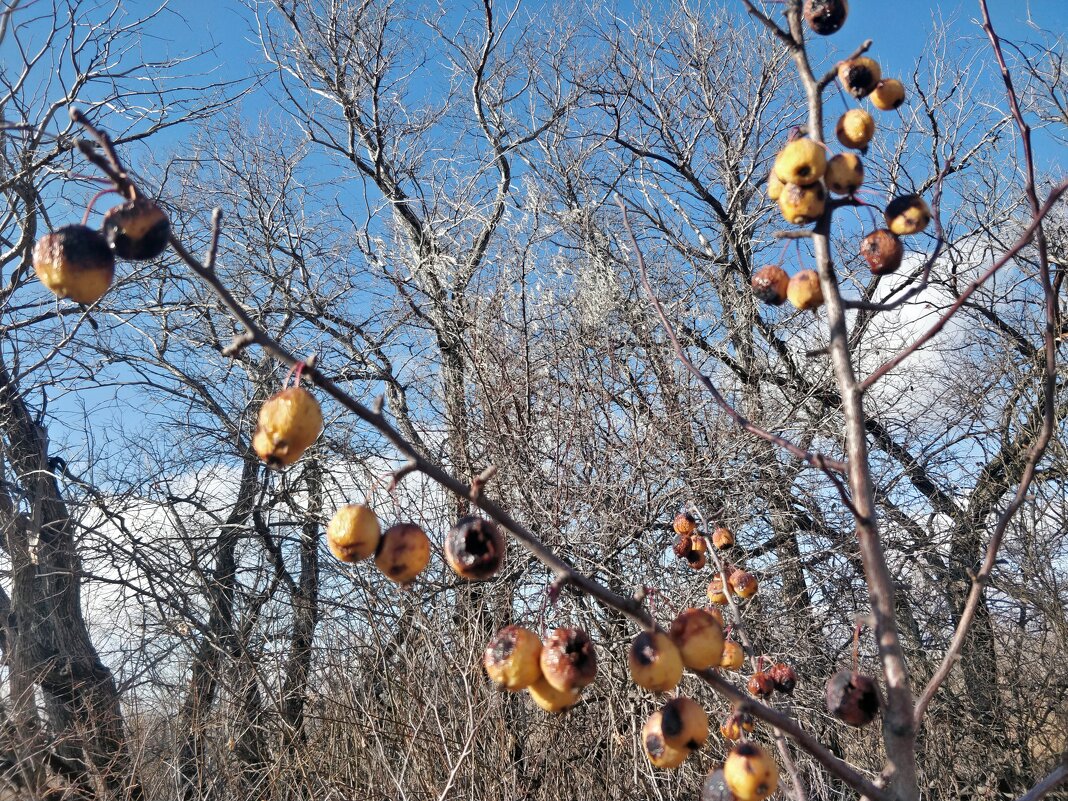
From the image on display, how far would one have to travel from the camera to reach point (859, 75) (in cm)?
132

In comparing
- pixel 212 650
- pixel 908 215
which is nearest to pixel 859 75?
pixel 908 215

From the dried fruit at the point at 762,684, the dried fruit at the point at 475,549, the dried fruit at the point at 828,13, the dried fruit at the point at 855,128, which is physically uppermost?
the dried fruit at the point at 828,13

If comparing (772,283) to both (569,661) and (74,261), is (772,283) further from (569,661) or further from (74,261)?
(74,261)

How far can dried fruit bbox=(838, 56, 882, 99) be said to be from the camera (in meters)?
1.32

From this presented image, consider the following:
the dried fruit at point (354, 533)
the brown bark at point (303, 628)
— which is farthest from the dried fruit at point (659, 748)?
the brown bark at point (303, 628)

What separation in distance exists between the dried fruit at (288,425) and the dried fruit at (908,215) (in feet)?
3.32

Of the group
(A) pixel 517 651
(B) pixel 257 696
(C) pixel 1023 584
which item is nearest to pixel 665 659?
(A) pixel 517 651

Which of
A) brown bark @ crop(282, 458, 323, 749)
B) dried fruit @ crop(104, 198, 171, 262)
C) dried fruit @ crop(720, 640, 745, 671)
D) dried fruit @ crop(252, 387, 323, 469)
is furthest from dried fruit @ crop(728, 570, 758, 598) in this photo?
→ brown bark @ crop(282, 458, 323, 749)

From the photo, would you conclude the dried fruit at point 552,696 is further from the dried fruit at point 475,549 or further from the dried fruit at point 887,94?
the dried fruit at point 887,94

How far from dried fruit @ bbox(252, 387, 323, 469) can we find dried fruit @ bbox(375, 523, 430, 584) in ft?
0.59

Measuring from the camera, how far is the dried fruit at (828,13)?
4.35 feet

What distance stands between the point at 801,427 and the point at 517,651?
621 centimetres

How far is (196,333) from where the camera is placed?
10016mm

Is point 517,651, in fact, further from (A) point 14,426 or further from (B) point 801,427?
(A) point 14,426
